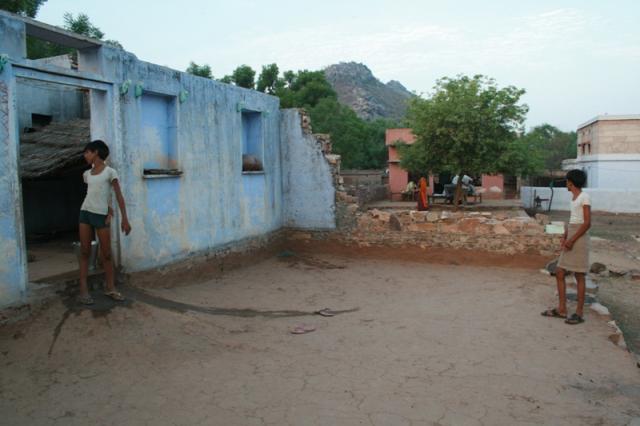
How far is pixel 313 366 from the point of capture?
504 cm

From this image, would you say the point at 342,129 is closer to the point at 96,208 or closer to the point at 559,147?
the point at 96,208

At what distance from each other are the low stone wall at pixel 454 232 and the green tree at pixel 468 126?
6197 mm

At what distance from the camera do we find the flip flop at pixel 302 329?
20.3ft

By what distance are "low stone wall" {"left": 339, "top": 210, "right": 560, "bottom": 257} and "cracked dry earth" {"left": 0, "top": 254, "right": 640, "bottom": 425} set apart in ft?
8.02

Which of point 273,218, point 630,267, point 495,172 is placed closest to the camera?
point 273,218

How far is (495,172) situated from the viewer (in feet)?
56.2

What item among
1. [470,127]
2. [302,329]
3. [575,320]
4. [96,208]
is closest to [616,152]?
[470,127]

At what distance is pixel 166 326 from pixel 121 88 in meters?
3.12

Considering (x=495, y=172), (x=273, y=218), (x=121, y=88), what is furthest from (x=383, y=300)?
(x=495, y=172)

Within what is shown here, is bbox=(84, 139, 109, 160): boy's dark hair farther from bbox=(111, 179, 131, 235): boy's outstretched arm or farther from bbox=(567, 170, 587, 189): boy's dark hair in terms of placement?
bbox=(567, 170, 587, 189): boy's dark hair

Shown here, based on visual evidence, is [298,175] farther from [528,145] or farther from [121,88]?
[528,145]

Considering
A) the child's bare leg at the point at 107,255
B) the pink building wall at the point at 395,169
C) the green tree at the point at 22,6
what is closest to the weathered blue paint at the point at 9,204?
the child's bare leg at the point at 107,255

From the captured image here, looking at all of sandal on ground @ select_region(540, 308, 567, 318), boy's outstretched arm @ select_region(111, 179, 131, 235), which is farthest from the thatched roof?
sandal on ground @ select_region(540, 308, 567, 318)

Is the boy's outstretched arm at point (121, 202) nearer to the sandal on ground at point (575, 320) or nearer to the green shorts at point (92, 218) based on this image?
the green shorts at point (92, 218)
